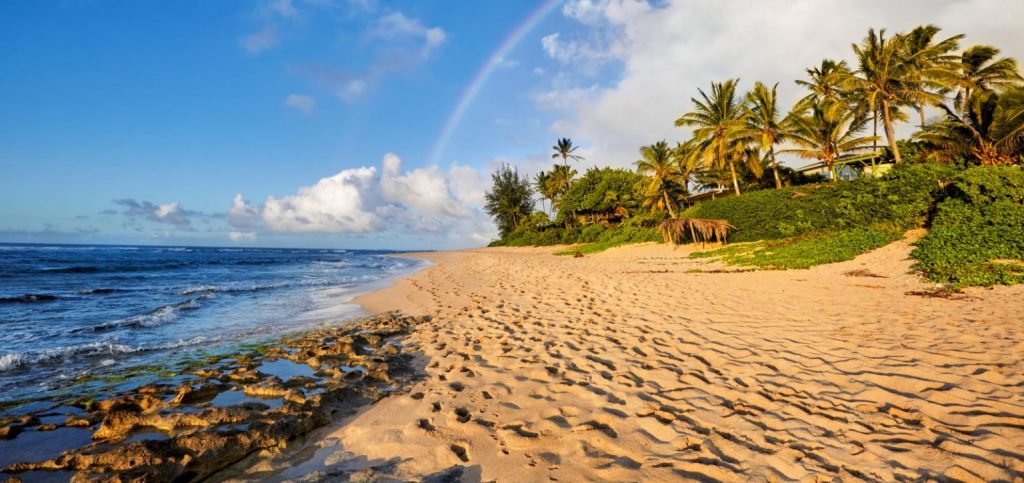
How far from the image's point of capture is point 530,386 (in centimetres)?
434

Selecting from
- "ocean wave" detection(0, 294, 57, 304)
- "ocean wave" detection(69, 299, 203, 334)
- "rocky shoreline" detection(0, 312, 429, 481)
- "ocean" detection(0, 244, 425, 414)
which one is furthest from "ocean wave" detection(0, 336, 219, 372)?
"ocean wave" detection(0, 294, 57, 304)

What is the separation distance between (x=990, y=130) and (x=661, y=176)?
18.3 metres

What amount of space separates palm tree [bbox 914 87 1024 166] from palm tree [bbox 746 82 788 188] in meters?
7.65

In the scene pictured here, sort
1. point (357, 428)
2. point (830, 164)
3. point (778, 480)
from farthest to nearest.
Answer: point (830, 164) → point (357, 428) → point (778, 480)

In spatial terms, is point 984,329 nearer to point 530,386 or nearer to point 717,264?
point 530,386

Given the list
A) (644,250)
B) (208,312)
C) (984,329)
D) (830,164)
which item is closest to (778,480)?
(984,329)

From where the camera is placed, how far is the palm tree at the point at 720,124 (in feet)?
89.8

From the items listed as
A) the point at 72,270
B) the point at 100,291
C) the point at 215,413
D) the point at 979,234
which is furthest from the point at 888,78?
the point at 72,270

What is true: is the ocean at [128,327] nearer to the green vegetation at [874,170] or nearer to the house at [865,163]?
the green vegetation at [874,170]

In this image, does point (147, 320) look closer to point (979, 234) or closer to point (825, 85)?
point (979, 234)

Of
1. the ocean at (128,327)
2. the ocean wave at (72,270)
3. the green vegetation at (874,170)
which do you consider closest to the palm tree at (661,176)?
the green vegetation at (874,170)

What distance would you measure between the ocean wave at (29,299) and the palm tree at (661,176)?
1362 inches

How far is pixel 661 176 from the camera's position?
110 feet

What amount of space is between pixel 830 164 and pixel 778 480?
95.7ft
